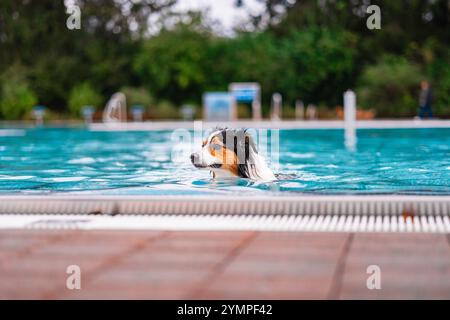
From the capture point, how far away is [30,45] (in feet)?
105

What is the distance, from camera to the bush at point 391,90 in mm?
25219

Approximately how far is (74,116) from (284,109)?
7771mm

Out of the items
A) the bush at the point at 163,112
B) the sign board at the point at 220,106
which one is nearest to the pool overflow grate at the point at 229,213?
the sign board at the point at 220,106

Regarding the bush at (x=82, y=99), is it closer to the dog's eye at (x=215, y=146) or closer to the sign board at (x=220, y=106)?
the sign board at (x=220, y=106)

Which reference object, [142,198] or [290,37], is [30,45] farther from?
[142,198]

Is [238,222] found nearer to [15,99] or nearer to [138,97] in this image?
[138,97]

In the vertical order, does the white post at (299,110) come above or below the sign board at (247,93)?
below

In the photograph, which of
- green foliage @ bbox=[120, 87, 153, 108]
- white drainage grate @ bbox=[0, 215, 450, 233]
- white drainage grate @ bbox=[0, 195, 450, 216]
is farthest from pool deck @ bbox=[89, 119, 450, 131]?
white drainage grate @ bbox=[0, 215, 450, 233]

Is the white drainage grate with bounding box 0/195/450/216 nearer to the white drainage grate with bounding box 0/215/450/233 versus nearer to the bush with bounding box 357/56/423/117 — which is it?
the white drainage grate with bounding box 0/215/450/233

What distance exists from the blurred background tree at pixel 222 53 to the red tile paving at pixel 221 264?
2155 cm

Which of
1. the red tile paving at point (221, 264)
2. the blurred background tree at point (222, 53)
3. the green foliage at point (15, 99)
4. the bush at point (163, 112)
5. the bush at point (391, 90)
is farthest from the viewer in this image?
the green foliage at point (15, 99)

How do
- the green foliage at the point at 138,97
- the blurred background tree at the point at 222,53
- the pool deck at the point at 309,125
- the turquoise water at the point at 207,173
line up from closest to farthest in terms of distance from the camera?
the turquoise water at the point at 207,173 < the pool deck at the point at 309,125 < the blurred background tree at the point at 222,53 < the green foliage at the point at 138,97

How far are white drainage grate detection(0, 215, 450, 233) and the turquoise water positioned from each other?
1499 mm

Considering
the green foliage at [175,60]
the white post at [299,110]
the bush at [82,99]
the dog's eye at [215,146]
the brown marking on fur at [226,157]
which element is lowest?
the brown marking on fur at [226,157]
